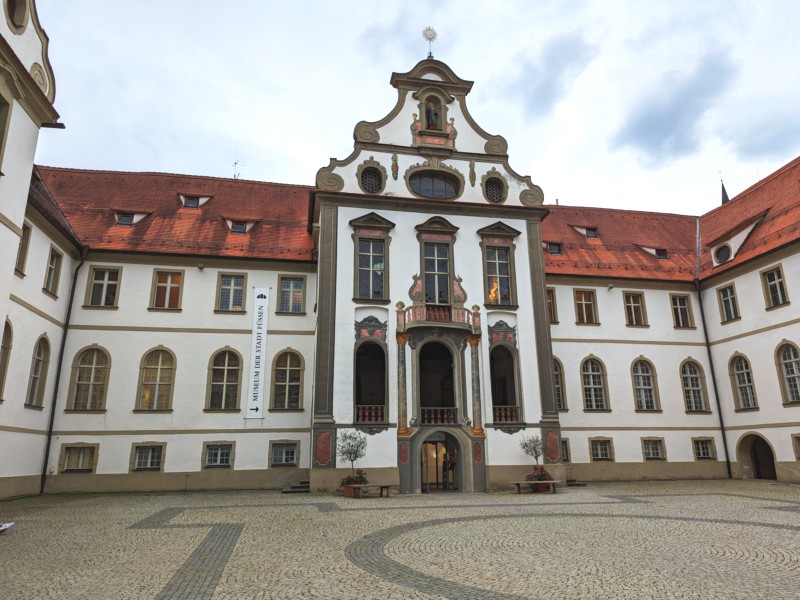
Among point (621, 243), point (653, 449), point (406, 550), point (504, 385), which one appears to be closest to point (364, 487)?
point (504, 385)

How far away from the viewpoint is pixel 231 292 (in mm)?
24453

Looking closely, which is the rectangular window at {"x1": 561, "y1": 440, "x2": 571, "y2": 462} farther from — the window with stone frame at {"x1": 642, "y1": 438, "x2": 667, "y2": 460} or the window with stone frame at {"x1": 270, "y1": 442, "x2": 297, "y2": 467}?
the window with stone frame at {"x1": 270, "y1": 442, "x2": 297, "y2": 467}

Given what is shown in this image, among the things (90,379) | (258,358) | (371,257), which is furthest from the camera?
(258,358)

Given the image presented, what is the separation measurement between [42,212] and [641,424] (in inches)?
986

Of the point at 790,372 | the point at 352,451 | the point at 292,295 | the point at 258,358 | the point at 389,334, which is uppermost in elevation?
the point at 292,295

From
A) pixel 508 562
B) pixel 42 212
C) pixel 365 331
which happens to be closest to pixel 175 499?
pixel 365 331

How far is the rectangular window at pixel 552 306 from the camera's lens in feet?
87.4

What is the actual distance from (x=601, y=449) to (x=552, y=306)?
6.61m

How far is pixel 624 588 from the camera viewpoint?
7363 millimetres

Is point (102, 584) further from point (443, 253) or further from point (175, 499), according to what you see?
point (443, 253)

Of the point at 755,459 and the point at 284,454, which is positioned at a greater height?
the point at 284,454

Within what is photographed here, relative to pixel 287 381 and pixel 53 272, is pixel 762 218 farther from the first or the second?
pixel 53 272

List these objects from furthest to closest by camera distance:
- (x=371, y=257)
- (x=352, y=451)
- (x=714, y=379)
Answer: (x=714, y=379), (x=371, y=257), (x=352, y=451)

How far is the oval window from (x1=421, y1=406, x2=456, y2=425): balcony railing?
8.52 metres
